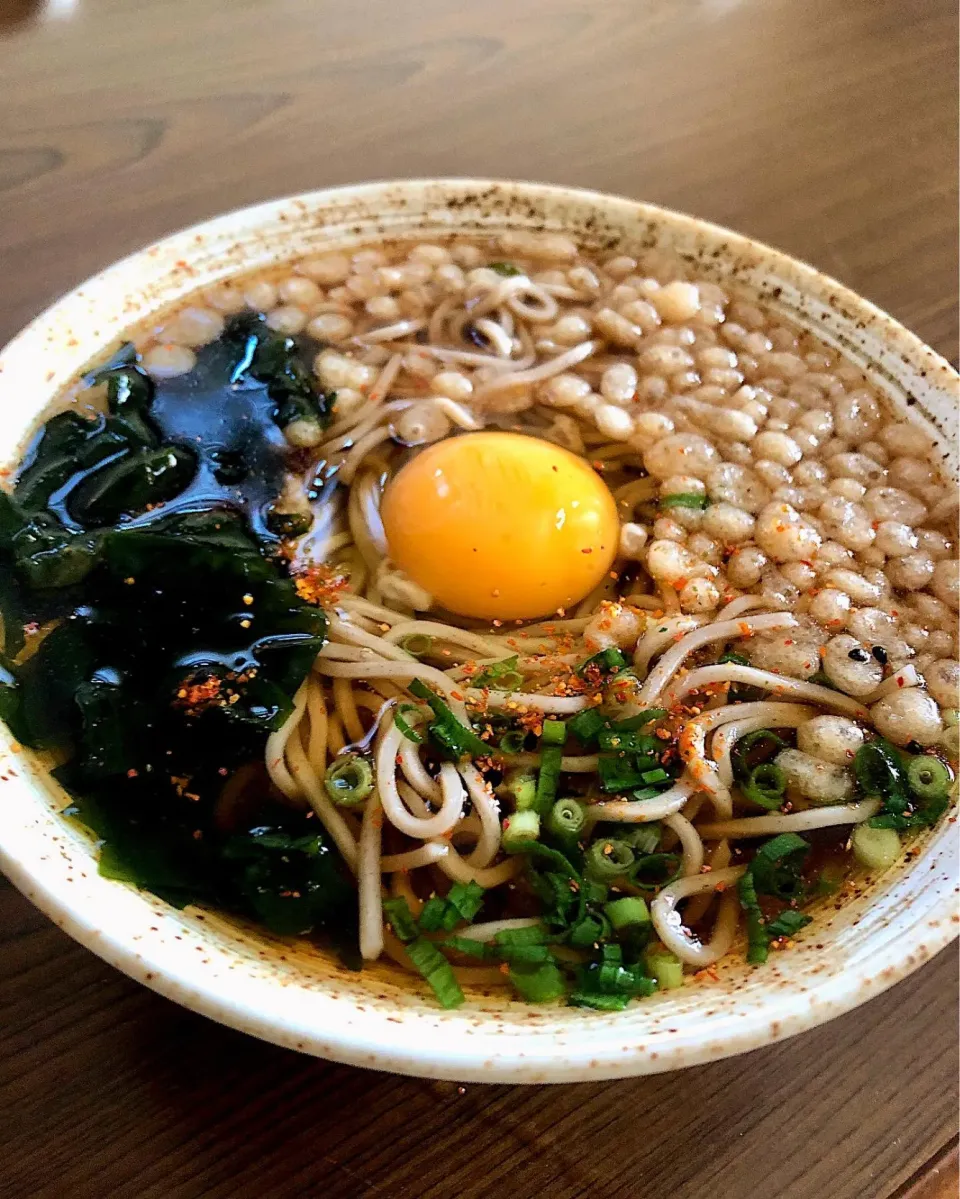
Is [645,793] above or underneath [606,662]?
underneath

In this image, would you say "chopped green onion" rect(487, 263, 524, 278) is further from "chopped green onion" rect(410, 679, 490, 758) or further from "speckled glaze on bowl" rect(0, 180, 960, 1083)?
"chopped green onion" rect(410, 679, 490, 758)

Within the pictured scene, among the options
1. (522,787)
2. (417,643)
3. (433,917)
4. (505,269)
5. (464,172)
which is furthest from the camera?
(464,172)

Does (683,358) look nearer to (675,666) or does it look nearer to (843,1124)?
(675,666)

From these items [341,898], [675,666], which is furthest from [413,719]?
[675,666]

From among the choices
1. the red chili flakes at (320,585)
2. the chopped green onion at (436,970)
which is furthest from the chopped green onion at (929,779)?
the red chili flakes at (320,585)

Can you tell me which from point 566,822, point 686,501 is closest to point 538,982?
point 566,822

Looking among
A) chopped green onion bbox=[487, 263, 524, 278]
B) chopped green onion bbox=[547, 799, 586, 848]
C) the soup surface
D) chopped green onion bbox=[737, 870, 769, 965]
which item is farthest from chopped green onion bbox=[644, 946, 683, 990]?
chopped green onion bbox=[487, 263, 524, 278]

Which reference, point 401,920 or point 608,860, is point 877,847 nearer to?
point 608,860
